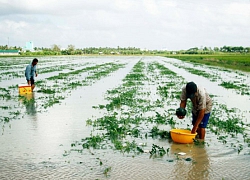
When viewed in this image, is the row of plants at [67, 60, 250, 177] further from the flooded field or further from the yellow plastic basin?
the yellow plastic basin

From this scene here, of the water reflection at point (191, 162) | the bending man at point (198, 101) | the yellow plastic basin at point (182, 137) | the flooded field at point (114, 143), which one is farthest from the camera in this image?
the yellow plastic basin at point (182, 137)

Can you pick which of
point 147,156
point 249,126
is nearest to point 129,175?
point 147,156

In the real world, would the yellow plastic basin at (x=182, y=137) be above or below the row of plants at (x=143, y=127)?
above

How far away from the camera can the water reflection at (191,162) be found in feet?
19.4

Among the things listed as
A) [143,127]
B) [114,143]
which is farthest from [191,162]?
[143,127]

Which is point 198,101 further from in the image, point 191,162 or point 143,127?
point 143,127

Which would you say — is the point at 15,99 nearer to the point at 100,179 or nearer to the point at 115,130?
the point at 115,130

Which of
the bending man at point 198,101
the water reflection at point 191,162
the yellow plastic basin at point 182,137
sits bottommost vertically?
the water reflection at point 191,162

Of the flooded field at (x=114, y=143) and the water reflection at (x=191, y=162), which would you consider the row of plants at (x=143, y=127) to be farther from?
the water reflection at (x=191, y=162)

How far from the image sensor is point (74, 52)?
15800cm

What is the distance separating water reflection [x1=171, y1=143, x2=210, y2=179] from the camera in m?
5.92

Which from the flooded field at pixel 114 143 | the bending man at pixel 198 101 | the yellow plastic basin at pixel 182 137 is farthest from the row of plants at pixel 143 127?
the bending man at pixel 198 101

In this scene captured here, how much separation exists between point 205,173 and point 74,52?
509ft

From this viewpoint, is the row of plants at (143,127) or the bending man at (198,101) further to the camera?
the row of plants at (143,127)
